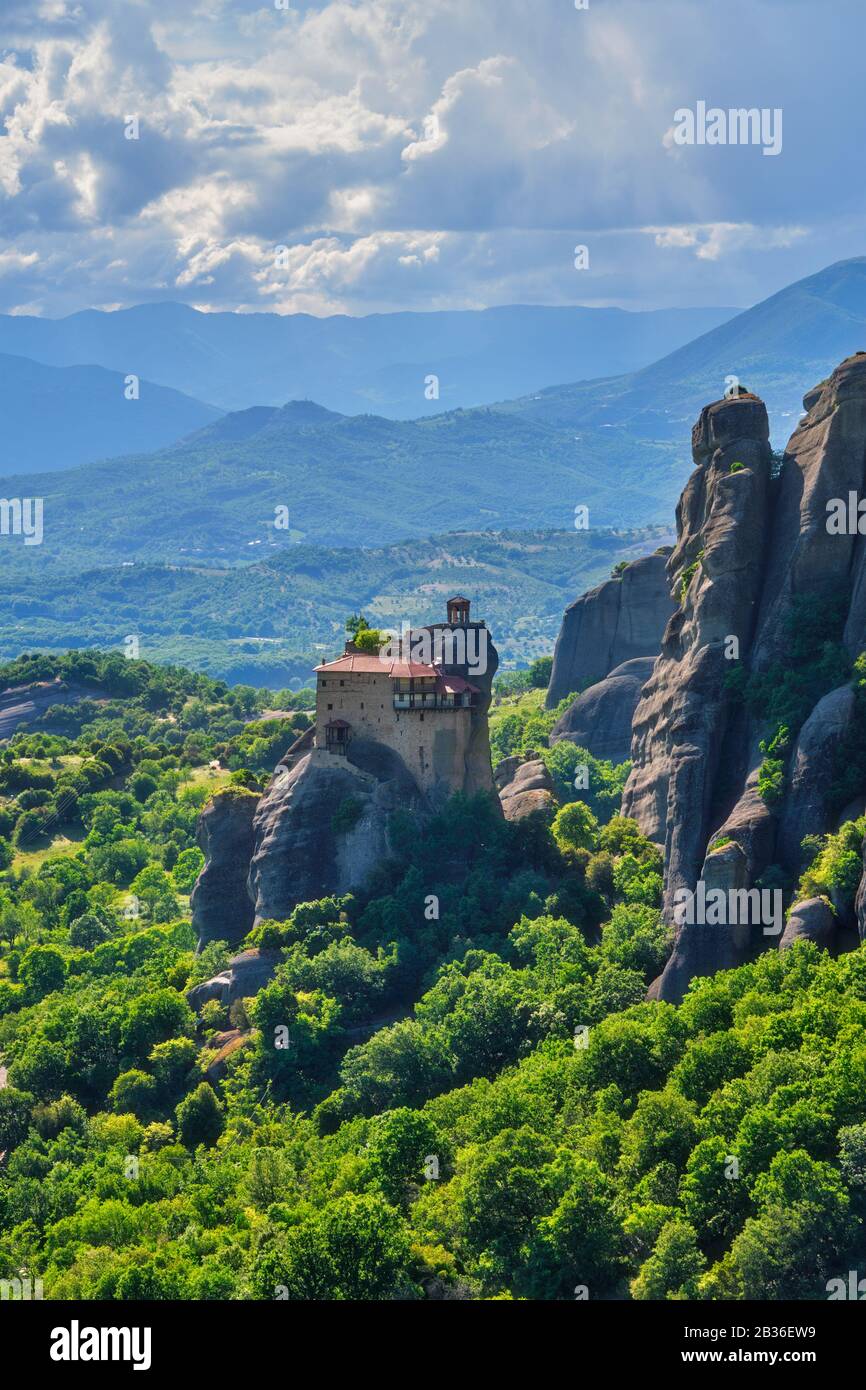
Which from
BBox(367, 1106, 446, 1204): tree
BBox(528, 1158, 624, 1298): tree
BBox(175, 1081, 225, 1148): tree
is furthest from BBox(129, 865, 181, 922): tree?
BBox(528, 1158, 624, 1298): tree

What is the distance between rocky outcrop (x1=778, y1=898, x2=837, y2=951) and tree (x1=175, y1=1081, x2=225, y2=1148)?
24337 mm

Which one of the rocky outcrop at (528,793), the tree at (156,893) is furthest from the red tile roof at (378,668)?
the tree at (156,893)

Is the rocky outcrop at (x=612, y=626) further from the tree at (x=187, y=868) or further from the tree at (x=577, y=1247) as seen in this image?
the tree at (x=577, y=1247)

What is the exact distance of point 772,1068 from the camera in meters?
51.6

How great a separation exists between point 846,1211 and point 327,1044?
105 feet

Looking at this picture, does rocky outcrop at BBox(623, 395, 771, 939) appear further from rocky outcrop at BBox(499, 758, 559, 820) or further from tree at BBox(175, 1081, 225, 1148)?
tree at BBox(175, 1081, 225, 1148)

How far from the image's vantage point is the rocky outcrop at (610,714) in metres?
119

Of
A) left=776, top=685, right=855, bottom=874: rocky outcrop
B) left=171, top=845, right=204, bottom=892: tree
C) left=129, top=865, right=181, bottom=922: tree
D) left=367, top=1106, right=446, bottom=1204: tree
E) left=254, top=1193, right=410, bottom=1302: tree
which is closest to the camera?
left=254, top=1193, right=410, bottom=1302: tree

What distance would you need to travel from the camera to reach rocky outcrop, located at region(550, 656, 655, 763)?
119m

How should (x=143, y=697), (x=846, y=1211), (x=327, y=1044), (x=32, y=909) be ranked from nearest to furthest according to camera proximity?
1. (x=846, y=1211)
2. (x=327, y=1044)
3. (x=32, y=909)
4. (x=143, y=697)

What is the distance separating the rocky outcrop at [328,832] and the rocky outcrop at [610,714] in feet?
124

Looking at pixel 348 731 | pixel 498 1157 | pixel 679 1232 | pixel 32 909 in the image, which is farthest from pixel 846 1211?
pixel 32 909
